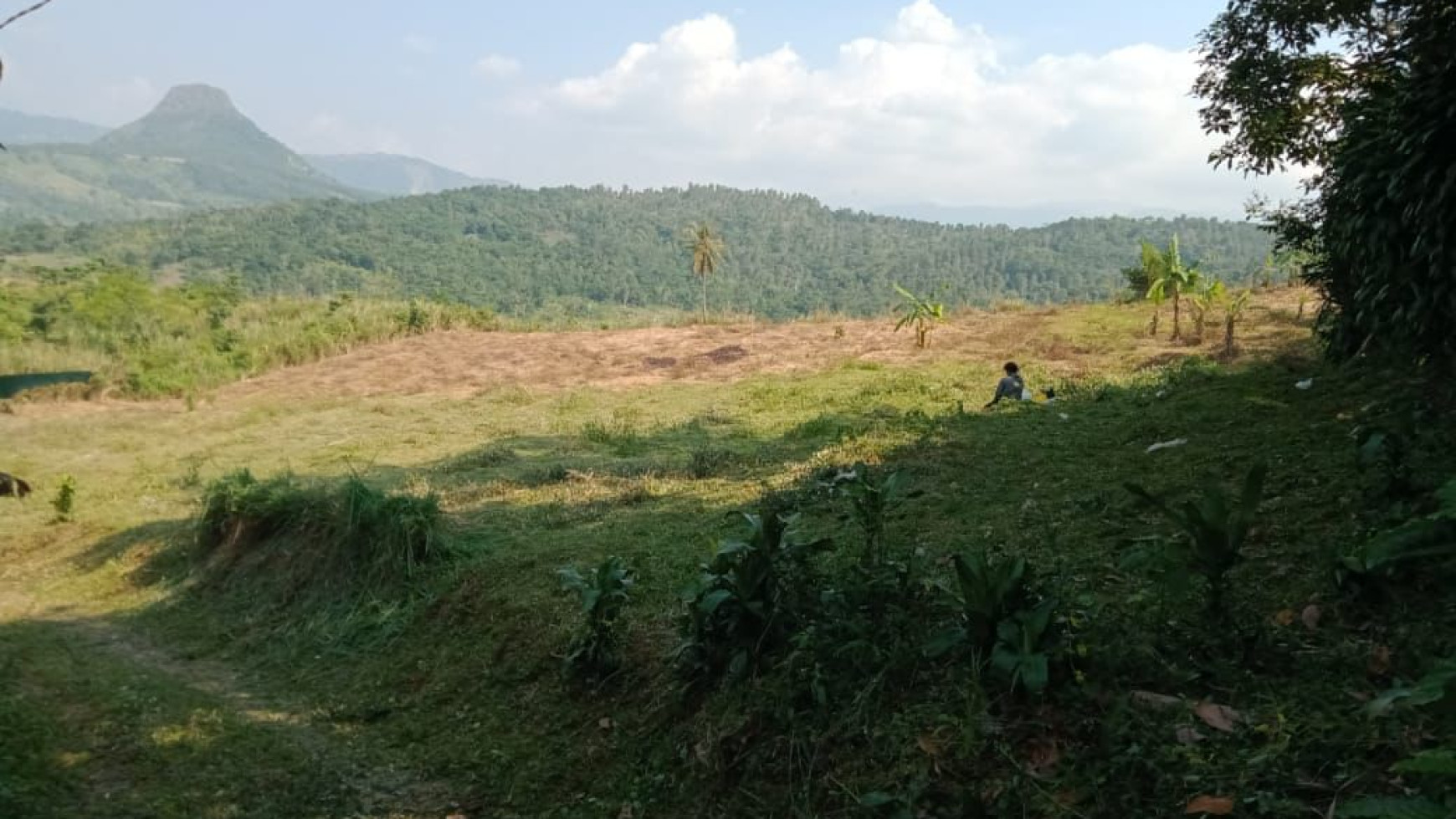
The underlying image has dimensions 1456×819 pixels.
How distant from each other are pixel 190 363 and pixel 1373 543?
1028 inches

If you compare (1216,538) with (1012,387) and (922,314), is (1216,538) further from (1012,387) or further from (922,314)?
(922,314)

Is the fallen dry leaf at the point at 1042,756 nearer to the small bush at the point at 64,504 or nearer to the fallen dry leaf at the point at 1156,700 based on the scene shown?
the fallen dry leaf at the point at 1156,700

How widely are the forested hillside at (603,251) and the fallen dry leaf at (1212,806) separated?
52949 mm

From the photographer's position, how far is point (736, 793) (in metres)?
3.30

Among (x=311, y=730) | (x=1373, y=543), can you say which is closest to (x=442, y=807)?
(x=311, y=730)

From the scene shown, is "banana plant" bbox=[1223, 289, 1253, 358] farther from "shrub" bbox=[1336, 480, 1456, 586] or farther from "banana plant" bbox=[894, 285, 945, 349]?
"shrub" bbox=[1336, 480, 1456, 586]

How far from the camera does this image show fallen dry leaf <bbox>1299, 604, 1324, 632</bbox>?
Answer: 3.02m

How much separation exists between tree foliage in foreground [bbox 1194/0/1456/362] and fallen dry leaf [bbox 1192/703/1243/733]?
324 cm

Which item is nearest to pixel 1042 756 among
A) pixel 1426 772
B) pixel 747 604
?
pixel 1426 772

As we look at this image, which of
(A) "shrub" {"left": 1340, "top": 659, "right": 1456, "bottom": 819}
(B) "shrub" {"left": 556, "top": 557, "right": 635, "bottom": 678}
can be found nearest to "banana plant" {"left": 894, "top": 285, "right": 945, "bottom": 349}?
(B) "shrub" {"left": 556, "top": 557, "right": 635, "bottom": 678}

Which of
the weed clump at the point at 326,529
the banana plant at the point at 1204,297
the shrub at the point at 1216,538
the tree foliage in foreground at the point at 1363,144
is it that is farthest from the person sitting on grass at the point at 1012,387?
the shrub at the point at 1216,538

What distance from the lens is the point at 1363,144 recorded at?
17.7 ft

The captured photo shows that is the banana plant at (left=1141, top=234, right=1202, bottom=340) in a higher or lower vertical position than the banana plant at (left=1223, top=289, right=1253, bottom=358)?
higher

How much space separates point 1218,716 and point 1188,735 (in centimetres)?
14
